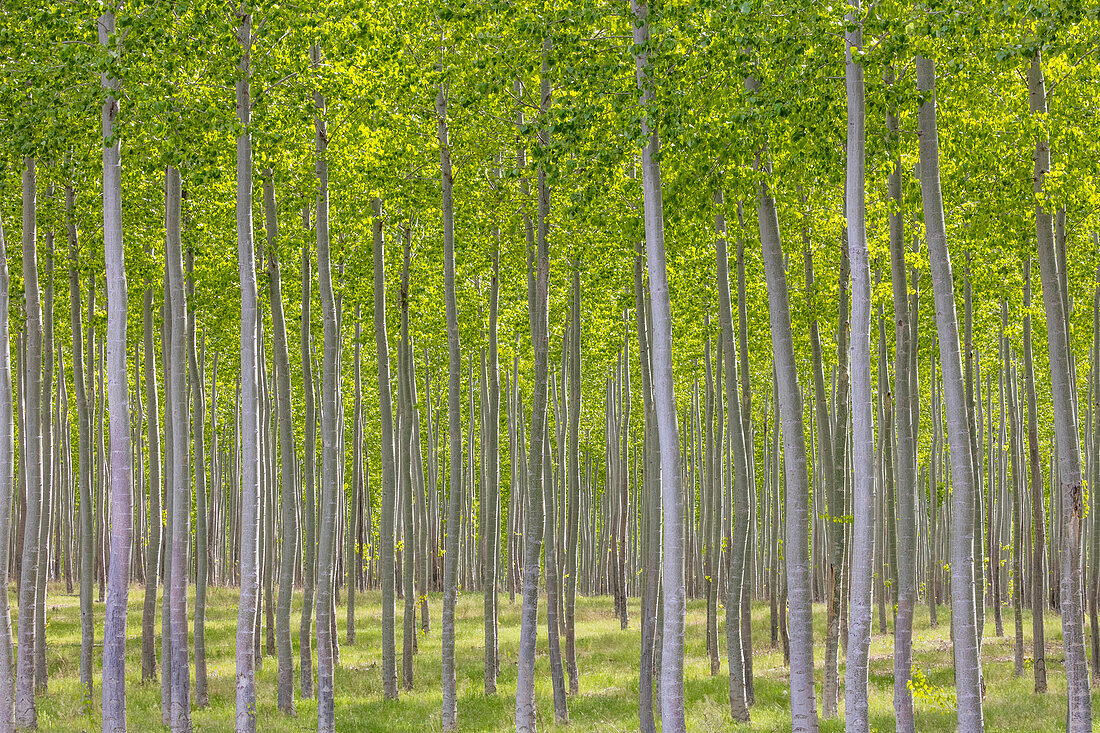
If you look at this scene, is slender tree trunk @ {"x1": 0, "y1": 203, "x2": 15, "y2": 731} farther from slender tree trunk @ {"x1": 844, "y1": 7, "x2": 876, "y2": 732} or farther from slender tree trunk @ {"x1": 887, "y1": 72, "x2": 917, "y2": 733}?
slender tree trunk @ {"x1": 887, "y1": 72, "x2": 917, "y2": 733}

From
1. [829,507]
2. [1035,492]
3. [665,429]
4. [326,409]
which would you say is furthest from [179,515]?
[1035,492]

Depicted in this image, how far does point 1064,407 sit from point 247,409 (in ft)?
28.3

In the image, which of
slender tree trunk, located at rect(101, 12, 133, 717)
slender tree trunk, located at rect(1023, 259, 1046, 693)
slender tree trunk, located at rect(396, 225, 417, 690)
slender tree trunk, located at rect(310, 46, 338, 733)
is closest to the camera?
slender tree trunk, located at rect(101, 12, 133, 717)

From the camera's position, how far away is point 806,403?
113 feet

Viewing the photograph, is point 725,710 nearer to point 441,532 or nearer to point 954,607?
point 954,607

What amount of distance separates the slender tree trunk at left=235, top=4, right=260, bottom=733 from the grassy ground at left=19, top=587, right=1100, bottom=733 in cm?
336

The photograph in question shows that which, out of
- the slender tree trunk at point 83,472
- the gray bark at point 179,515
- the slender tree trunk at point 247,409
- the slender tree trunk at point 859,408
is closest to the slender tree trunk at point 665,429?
the slender tree trunk at point 859,408

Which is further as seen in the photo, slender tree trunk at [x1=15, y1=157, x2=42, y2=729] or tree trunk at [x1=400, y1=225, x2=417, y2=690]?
tree trunk at [x1=400, y1=225, x2=417, y2=690]

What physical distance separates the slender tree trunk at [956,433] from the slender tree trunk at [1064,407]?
1.59m

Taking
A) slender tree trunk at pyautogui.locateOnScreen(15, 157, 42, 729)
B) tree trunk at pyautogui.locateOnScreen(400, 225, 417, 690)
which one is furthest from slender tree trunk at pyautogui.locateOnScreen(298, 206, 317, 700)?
slender tree trunk at pyautogui.locateOnScreen(15, 157, 42, 729)

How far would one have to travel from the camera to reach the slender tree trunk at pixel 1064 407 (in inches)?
380

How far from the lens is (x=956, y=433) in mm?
8492

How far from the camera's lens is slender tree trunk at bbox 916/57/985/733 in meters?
8.44

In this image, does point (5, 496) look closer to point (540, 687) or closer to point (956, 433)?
point (540, 687)
